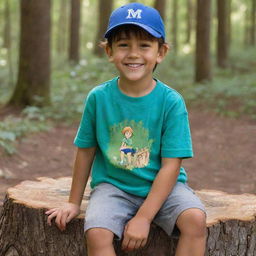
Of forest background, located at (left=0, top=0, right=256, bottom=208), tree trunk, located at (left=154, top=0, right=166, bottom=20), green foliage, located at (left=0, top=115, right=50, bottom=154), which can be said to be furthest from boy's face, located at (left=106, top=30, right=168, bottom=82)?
tree trunk, located at (left=154, top=0, right=166, bottom=20)

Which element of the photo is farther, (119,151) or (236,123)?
(236,123)

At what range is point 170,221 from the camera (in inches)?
115

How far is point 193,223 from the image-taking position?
111 inches

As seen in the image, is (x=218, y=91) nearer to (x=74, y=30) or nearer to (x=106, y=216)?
(x=74, y=30)

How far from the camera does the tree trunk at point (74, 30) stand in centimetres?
1813

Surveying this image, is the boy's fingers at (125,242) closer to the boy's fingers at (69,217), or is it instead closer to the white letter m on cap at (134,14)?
the boy's fingers at (69,217)

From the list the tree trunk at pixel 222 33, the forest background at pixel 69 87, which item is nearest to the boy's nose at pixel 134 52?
the forest background at pixel 69 87

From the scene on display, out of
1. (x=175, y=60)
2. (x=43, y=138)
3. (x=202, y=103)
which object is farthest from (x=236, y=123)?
(x=175, y=60)

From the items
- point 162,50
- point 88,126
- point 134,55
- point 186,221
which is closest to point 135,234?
point 186,221

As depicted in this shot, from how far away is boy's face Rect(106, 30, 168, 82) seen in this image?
2.97 metres

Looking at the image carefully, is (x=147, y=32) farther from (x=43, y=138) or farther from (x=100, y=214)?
(x=43, y=138)

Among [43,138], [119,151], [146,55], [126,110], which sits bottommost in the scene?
[43,138]

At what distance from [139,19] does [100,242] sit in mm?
1301

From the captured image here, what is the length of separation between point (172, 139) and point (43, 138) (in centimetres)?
596
